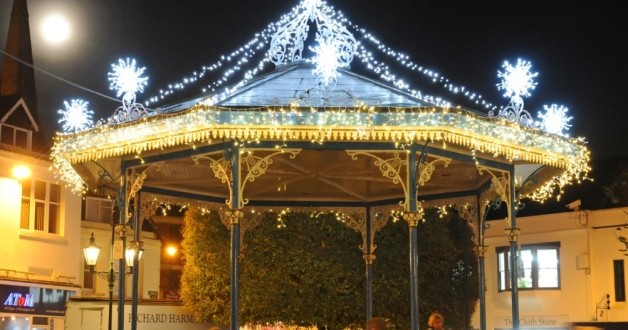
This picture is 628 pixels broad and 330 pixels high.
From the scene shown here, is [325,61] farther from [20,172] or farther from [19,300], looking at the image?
[19,300]

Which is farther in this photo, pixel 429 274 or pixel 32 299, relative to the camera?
pixel 32 299

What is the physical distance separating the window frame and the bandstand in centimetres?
2170

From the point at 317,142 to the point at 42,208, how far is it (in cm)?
3053

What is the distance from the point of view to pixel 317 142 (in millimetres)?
19062

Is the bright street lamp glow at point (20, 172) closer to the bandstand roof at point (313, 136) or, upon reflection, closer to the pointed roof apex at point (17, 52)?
the bandstand roof at point (313, 136)

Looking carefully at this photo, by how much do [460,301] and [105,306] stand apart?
13.8m

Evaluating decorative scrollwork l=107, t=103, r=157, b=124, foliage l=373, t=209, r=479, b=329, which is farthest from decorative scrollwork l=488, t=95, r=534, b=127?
foliage l=373, t=209, r=479, b=329

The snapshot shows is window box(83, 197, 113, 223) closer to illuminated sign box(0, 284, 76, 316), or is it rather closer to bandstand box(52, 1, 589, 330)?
illuminated sign box(0, 284, 76, 316)

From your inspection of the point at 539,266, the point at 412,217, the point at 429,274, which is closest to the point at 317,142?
the point at 412,217

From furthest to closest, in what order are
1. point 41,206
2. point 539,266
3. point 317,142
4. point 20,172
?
point 539,266, point 41,206, point 20,172, point 317,142

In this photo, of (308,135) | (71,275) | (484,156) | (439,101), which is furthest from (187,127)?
(71,275)

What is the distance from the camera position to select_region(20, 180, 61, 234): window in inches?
1795

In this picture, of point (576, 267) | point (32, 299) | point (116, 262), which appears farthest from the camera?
point (116, 262)

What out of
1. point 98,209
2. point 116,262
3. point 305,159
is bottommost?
point 116,262
